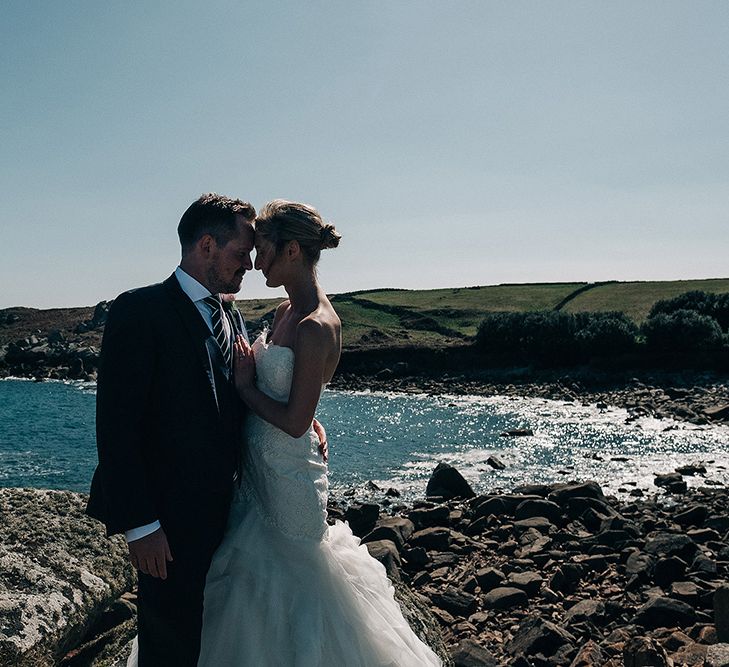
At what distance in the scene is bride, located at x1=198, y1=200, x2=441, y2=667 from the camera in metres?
4.95

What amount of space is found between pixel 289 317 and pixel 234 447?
1135 millimetres

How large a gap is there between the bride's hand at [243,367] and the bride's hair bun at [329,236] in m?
0.97

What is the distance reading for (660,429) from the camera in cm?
3697

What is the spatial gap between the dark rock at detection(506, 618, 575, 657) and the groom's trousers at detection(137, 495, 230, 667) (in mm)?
6035

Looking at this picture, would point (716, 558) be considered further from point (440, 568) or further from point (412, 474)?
point (412, 474)

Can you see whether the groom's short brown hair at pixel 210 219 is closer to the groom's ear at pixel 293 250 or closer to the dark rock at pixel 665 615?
the groom's ear at pixel 293 250

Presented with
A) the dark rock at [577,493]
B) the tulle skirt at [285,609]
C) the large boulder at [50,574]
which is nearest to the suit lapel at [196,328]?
the tulle skirt at [285,609]

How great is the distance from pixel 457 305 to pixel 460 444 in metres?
58.3

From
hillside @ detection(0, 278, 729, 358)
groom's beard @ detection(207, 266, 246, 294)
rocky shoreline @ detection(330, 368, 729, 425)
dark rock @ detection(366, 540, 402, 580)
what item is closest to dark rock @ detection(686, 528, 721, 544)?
dark rock @ detection(366, 540, 402, 580)

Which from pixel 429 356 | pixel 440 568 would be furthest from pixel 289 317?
pixel 429 356

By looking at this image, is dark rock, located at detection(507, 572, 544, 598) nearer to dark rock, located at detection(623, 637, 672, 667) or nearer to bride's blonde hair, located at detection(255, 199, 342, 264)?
dark rock, located at detection(623, 637, 672, 667)

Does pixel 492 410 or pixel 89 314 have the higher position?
pixel 89 314

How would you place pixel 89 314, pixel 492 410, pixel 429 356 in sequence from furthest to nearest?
pixel 89 314 → pixel 429 356 → pixel 492 410

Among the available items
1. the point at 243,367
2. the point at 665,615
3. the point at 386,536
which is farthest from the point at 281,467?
the point at 386,536
